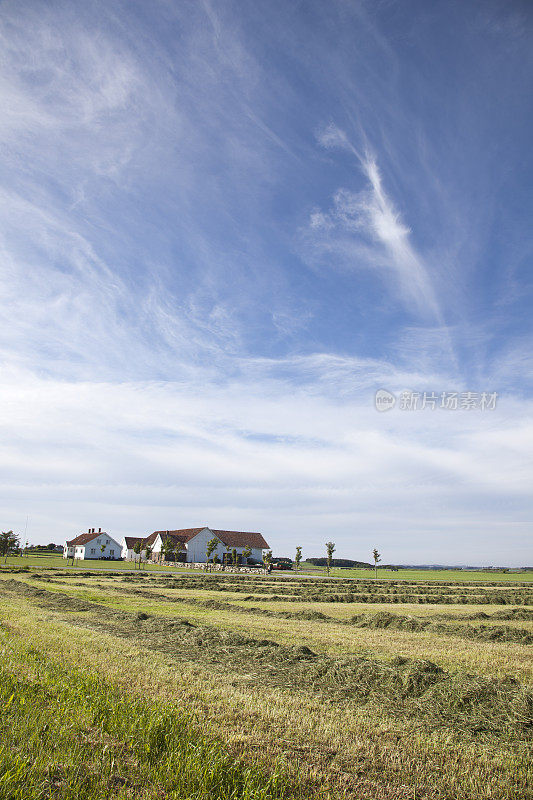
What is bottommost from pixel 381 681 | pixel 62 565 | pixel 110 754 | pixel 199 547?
pixel 62 565

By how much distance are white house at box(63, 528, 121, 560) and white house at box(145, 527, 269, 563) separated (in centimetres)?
1761

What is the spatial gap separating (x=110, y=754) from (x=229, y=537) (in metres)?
128

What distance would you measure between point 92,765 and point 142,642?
10214 millimetres

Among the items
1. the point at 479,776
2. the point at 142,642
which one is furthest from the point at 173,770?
the point at 142,642

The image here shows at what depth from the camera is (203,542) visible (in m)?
126

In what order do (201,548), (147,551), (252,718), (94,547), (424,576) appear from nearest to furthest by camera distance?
(252,718)
(147,551)
(424,576)
(201,548)
(94,547)

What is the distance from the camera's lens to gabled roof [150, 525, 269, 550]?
126562 millimetres

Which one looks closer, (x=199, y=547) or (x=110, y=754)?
(x=110, y=754)

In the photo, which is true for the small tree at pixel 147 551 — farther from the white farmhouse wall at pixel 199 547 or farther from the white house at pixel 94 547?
the white house at pixel 94 547

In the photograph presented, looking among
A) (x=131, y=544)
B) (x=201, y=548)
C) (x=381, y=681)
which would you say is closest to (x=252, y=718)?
(x=381, y=681)

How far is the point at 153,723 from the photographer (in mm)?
6855

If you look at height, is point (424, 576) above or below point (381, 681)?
below

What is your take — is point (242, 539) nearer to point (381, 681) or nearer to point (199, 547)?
point (199, 547)

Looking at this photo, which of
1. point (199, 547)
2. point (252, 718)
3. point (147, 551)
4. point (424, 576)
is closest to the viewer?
point (252, 718)
